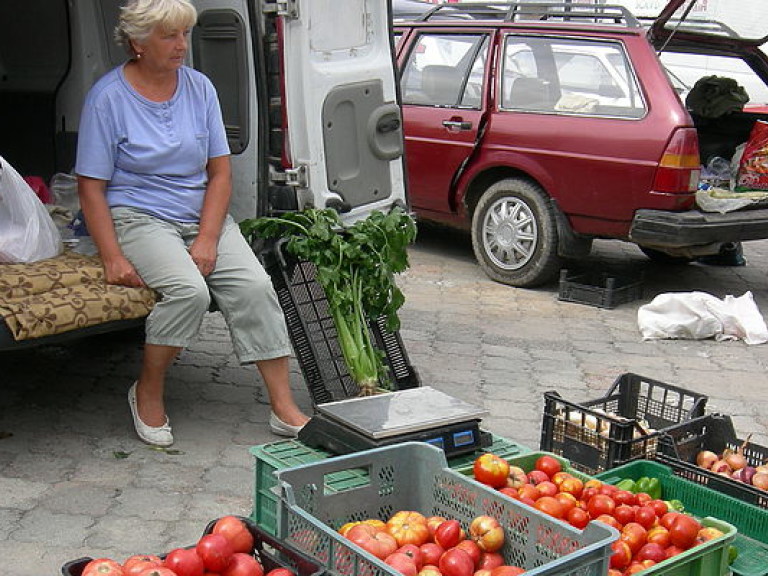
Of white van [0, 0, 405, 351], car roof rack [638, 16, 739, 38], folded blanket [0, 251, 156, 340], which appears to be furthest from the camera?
car roof rack [638, 16, 739, 38]

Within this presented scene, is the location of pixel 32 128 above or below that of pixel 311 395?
above

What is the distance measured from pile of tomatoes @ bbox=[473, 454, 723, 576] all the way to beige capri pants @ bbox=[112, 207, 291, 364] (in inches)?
57.4

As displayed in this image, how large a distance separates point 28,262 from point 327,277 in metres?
1.21

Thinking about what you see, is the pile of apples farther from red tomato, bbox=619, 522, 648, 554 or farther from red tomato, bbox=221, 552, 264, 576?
red tomato, bbox=221, 552, 264, 576

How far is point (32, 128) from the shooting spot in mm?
5703

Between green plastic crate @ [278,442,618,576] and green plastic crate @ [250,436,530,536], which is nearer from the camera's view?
green plastic crate @ [278,442,618,576]

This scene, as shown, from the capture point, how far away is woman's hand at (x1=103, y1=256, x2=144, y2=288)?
4301mm

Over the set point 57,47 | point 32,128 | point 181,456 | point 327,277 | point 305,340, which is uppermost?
point 57,47

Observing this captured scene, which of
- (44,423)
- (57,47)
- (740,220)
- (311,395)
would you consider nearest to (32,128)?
(57,47)

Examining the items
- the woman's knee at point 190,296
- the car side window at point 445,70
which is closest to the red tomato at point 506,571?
the woman's knee at point 190,296

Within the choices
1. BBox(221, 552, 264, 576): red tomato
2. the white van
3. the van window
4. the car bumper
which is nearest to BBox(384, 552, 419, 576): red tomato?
BBox(221, 552, 264, 576): red tomato

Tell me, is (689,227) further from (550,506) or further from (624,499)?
(550,506)

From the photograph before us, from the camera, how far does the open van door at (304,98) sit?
4652 mm

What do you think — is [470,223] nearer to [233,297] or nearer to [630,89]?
[630,89]
